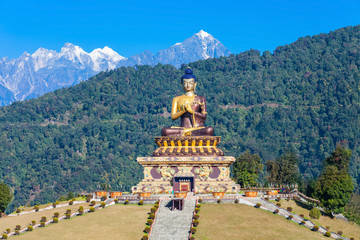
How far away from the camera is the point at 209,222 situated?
133 feet

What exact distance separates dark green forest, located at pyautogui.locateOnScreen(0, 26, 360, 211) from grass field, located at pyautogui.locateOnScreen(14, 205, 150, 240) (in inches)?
3648

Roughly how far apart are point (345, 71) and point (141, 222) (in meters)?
160

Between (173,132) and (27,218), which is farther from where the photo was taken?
(173,132)

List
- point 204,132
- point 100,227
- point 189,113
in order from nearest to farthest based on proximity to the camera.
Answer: point 100,227
point 204,132
point 189,113

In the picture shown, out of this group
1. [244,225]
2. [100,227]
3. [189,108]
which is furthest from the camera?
[189,108]

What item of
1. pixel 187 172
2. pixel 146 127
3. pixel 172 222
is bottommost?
pixel 172 222

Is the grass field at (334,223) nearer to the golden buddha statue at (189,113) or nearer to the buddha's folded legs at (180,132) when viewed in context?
the buddha's folded legs at (180,132)

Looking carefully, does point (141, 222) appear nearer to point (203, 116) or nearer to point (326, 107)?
point (203, 116)

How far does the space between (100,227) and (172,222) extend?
16.2 feet

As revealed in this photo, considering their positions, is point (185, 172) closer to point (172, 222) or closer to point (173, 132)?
point (173, 132)

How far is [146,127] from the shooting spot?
18225cm

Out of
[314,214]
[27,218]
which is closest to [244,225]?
[314,214]

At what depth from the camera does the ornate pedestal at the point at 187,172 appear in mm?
52188

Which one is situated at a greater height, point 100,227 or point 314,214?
point 100,227
